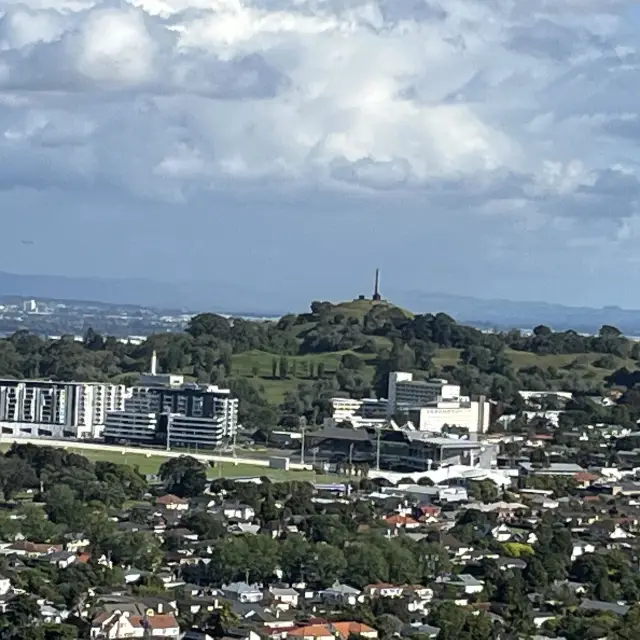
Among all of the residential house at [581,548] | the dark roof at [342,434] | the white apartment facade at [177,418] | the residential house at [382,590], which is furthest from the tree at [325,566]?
the white apartment facade at [177,418]

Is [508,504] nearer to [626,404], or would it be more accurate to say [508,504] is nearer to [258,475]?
[258,475]

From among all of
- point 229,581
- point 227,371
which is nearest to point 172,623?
point 229,581

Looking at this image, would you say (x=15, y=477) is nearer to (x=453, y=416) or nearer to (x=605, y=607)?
(x=605, y=607)

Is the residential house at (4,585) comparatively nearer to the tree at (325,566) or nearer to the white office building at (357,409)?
the tree at (325,566)

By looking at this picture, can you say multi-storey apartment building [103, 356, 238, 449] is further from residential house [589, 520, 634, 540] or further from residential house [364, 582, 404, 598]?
residential house [364, 582, 404, 598]

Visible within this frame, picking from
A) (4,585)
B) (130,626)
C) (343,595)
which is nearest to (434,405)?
(343,595)

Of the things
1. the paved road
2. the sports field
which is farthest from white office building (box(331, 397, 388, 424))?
the sports field
